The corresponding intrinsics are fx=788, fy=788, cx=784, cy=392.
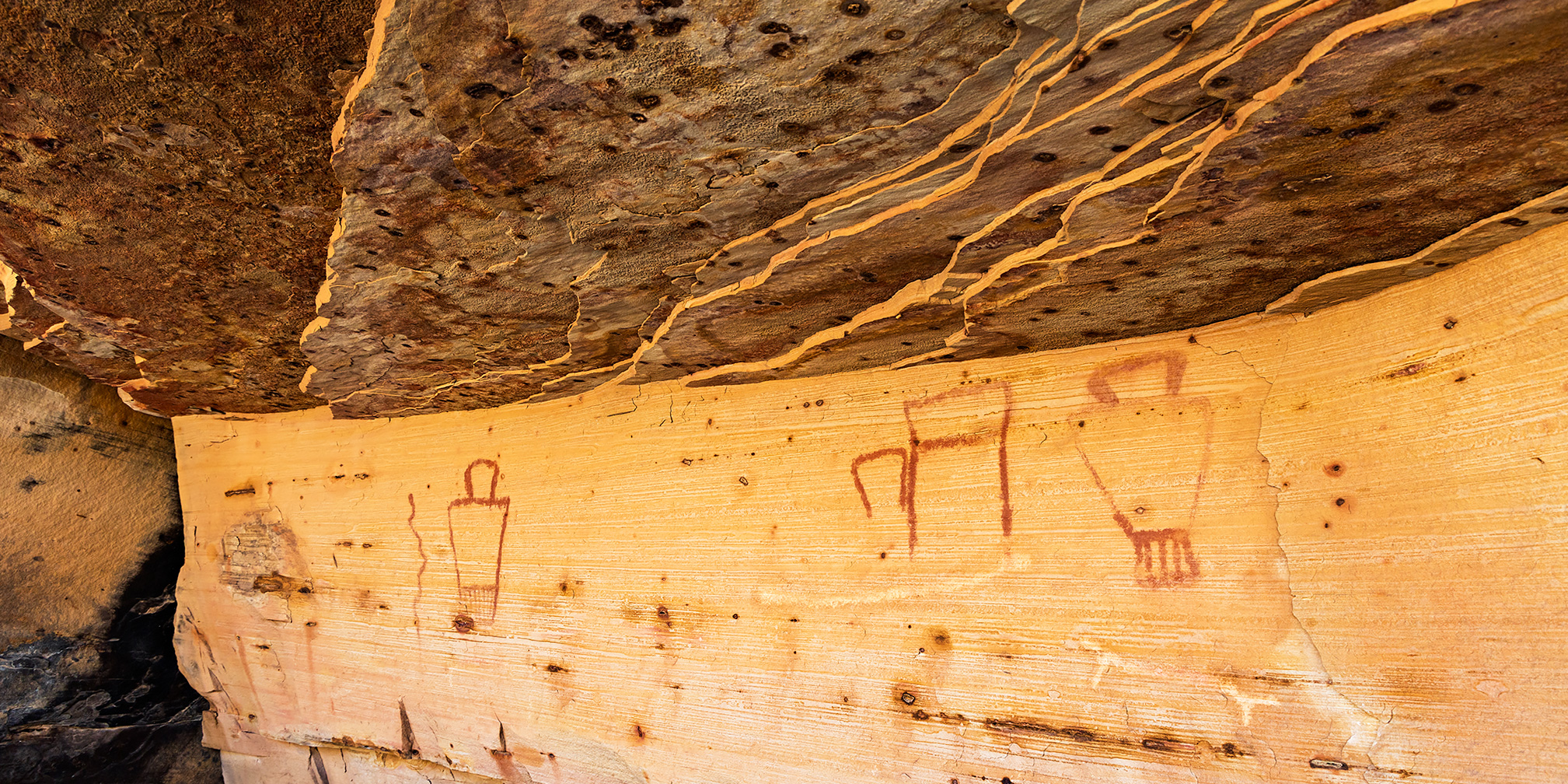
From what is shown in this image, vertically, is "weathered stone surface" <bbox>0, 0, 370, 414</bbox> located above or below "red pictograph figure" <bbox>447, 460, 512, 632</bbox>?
above

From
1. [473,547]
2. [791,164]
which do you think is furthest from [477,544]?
[791,164]

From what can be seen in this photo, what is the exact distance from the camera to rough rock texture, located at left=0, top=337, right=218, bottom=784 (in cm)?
258

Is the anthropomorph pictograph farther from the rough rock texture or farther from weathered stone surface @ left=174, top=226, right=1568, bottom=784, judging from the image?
the rough rock texture

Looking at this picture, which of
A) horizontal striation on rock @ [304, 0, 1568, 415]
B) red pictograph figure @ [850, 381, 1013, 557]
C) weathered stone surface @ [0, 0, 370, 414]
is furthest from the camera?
red pictograph figure @ [850, 381, 1013, 557]

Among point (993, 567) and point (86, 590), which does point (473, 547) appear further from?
point (86, 590)

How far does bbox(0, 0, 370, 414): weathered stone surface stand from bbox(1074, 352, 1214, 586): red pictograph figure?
1.32 meters

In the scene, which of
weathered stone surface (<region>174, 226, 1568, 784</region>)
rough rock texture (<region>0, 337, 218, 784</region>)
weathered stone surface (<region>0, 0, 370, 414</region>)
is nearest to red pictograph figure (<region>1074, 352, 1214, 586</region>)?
weathered stone surface (<region>174, 226, 1568, 784</region>)

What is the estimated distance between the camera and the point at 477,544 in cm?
215

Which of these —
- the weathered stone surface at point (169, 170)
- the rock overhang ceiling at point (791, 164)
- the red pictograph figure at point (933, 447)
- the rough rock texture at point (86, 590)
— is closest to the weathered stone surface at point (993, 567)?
the red pictograph figure at point (933, 447)

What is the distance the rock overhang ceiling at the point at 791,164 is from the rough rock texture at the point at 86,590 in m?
1.19

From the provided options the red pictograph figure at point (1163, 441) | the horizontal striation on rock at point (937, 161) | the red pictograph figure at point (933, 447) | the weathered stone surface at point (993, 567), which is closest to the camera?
the horizontal striation on rock at point (937, 161)

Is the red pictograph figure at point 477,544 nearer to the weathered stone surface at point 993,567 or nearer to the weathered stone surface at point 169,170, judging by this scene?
the weathered stone surface at point 993,567

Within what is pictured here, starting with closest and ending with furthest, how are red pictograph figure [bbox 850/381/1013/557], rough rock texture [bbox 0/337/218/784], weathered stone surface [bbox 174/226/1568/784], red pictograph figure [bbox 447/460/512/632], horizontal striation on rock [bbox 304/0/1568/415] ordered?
horizontal striation on rock [bbox 304/0/1568/415], weathered stone surface [bbox 174/226/1568/784], red pictograph figure [bbox 850/381/1013/557], red pictograph figure [bbox 447/460/512/632], rough rock texture [bbox 0/337/218/784]

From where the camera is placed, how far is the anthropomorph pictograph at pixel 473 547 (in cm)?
211
